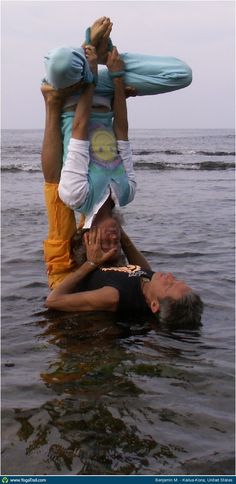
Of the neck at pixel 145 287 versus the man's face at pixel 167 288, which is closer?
the man's face at pixel 167 288

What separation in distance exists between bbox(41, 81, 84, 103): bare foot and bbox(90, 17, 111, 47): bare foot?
452mm


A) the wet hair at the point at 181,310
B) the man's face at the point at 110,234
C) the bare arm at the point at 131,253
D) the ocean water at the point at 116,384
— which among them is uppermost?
the man's face at the point at 110,234

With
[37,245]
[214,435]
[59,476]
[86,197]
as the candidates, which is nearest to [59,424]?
[59,476]

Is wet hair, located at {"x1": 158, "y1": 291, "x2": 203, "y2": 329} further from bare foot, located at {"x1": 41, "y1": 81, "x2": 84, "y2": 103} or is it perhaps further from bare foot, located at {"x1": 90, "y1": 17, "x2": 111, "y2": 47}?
bare foot, located at {"x1": 90, "y1": 17, "x2": 111, "y2": 47}

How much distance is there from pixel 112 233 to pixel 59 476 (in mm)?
2873

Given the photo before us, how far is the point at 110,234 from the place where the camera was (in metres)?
5.79

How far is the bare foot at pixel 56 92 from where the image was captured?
535 centimetres

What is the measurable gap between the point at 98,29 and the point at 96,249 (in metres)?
1.93

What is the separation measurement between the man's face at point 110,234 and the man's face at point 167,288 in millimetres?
545

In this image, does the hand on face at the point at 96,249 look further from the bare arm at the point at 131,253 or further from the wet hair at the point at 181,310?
the wet hair at the point at 181,310

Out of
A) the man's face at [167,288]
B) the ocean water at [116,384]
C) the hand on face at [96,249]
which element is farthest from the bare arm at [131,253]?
the man's face at [167,288]

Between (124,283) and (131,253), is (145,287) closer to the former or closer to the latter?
(124,283)

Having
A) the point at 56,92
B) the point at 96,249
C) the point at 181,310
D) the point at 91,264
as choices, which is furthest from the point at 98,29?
the point at 181,310

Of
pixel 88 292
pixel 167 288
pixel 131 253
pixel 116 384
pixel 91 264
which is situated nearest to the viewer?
pixel 116 384
